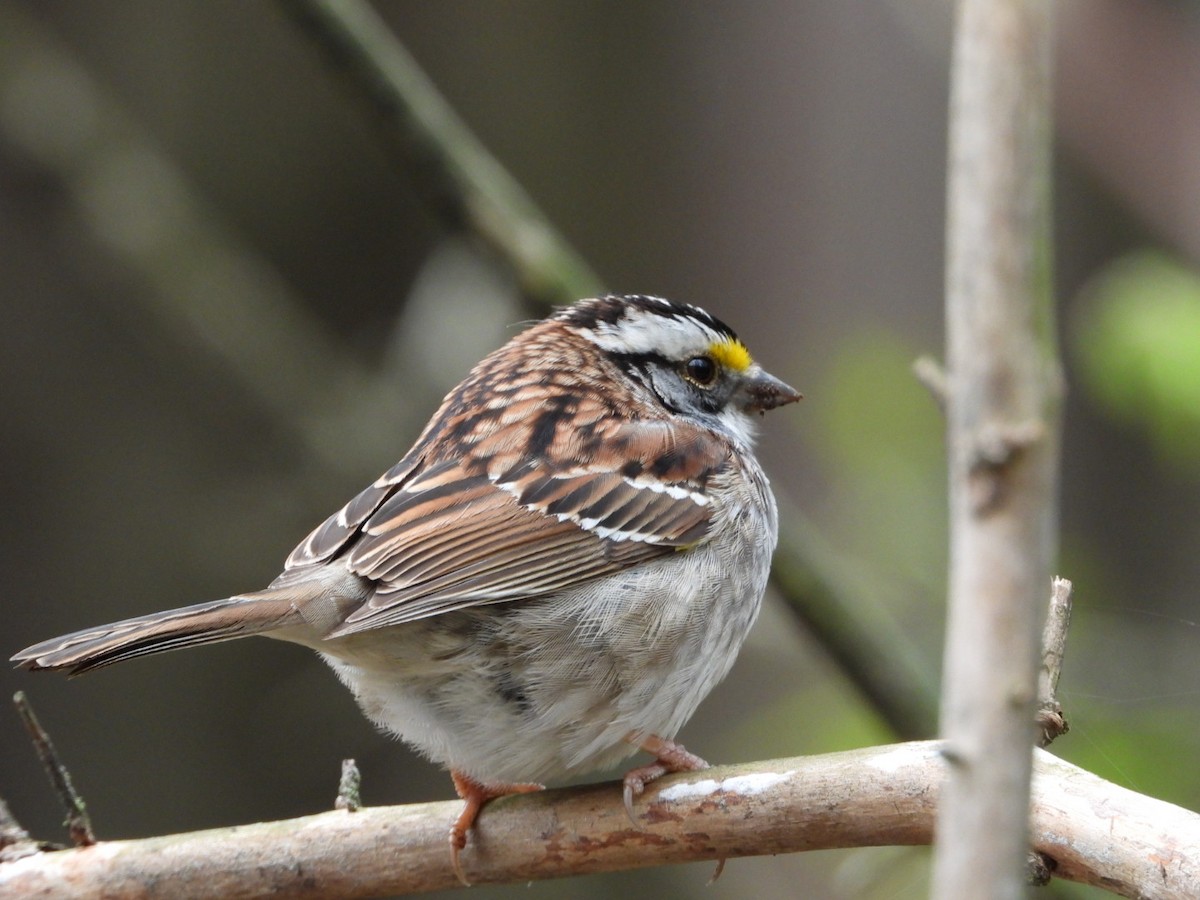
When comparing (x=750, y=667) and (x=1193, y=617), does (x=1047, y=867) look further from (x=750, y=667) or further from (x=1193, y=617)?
(x=750, y=667)

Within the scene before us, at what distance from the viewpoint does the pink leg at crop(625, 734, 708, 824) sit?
2.55 metres

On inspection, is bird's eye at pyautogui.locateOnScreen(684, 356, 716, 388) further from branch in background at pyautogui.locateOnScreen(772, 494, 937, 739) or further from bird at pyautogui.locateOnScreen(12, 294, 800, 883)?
branch in background at pyautogui.locateOnScreen(772, 494, 937, 739)

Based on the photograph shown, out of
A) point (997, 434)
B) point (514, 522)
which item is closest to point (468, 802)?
point (514, 522)

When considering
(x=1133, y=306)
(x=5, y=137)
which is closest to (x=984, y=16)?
(x=1133, y=306)

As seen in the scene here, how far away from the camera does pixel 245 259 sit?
17.8 feet

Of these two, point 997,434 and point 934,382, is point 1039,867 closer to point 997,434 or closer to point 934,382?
point 934,382

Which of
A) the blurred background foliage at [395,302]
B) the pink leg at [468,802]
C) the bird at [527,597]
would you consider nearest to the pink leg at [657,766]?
the bird at [527,597]

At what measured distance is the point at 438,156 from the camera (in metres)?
4.12

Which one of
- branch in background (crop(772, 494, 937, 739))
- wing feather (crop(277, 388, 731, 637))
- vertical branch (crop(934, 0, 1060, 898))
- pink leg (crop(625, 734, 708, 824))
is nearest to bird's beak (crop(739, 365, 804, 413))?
wing feather (crop(277, 388, 731, 637))

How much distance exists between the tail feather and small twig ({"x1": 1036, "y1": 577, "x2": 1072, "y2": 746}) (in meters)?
1.33

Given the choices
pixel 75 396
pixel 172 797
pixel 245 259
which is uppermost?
pixel 245 259

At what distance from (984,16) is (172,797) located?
495 cm

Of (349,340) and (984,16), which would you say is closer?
(984,16)

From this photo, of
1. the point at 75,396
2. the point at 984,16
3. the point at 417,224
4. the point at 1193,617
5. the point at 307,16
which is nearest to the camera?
the point at 984,16
